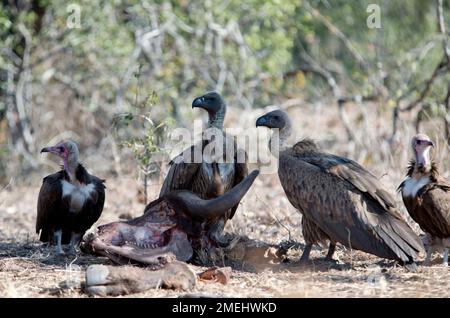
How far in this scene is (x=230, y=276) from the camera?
18.3ft

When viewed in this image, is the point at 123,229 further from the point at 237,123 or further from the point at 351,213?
A: the point at 237,123

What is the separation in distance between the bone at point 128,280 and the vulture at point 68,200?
5.98 feet

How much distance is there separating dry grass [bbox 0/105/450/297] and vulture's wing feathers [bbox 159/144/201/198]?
2.70 ft

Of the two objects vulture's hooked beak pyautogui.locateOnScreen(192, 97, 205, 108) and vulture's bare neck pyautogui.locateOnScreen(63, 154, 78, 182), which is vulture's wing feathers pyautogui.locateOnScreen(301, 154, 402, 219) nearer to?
vulture's hooked beak pyautogui.locateOnScreen(192, 97, 205, 108)

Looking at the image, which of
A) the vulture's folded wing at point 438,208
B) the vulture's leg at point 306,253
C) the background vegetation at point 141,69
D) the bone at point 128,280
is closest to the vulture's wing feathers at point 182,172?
the vulture's leg at point 306,253

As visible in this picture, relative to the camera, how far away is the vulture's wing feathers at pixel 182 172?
21.6ft

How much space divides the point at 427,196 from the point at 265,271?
138 centimetres

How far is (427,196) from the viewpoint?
6000mm

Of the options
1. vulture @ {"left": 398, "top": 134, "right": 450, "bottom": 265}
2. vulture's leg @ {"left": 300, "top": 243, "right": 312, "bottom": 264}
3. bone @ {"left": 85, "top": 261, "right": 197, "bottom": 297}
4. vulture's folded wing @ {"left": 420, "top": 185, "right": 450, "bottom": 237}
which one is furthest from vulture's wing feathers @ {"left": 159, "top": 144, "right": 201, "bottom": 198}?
vulture's folded wing @ {"left": 420, "top": 185, "right": 450, "bottom": 237}

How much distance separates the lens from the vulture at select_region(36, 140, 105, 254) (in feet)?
22.2

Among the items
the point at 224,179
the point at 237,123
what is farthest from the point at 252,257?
the point at 237,123

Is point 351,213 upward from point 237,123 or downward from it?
downward

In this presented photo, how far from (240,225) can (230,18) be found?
4.23 m

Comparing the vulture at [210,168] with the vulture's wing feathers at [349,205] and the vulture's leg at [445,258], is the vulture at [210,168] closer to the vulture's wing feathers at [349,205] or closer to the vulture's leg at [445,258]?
the vulture's wing feathers at [349,205]
